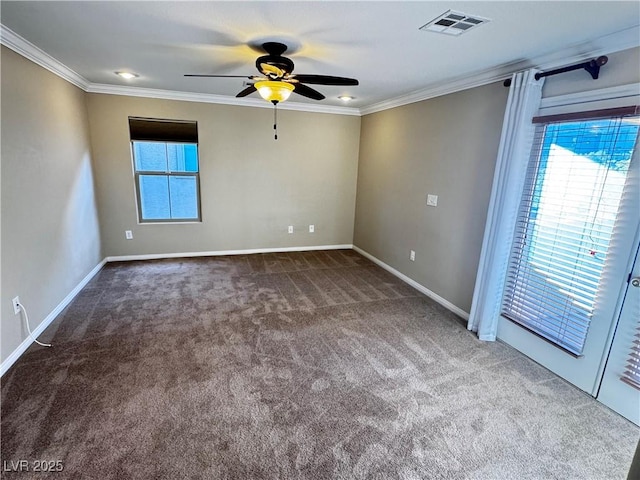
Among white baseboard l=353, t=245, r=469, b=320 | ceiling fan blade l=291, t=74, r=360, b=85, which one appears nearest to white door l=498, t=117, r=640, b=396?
white baseboard l=353, t=245, r=469, b=320

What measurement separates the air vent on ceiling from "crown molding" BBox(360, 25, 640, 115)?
2.83ft

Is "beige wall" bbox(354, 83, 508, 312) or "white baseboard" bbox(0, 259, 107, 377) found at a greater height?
"beige wall" bbox(354, 83, 508, 312)

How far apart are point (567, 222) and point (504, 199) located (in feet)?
1.63

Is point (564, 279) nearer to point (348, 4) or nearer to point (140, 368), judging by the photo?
point (348, 4)

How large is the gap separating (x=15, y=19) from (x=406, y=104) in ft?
12.6

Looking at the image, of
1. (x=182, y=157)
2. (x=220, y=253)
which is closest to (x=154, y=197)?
(x=182, y=157)

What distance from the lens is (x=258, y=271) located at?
4617 millimetres

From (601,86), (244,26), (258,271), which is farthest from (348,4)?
(258,271)

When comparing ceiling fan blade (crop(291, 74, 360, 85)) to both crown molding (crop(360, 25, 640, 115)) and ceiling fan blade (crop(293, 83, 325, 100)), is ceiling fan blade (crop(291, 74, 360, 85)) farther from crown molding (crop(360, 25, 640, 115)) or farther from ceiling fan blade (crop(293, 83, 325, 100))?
crown molding (crop(360, 25, 640, 115))

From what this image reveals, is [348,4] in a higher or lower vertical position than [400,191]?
higher

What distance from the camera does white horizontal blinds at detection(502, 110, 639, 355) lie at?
2174mm

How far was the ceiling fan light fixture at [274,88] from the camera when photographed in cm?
255

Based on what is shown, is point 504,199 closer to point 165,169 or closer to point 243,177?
point 243,177

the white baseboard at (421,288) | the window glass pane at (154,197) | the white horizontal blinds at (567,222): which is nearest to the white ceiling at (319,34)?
the white horizontal blinds at (567,222)
